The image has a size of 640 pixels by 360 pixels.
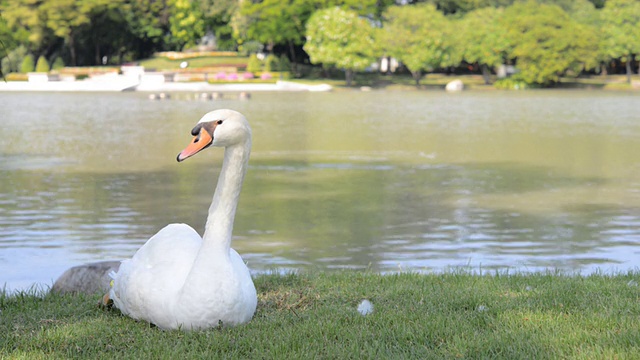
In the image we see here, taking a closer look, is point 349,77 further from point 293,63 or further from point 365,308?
point 365,308

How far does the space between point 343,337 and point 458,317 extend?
2.61 ft

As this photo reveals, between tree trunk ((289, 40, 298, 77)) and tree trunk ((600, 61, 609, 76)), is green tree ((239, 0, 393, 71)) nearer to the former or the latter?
tree trunk ((289, 40, 298, 77))

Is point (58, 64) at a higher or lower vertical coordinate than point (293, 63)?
higher

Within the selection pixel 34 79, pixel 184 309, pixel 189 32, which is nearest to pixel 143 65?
pixel 189 32

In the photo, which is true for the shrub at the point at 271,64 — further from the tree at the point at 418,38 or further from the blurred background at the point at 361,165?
the tree at the point at 418,38

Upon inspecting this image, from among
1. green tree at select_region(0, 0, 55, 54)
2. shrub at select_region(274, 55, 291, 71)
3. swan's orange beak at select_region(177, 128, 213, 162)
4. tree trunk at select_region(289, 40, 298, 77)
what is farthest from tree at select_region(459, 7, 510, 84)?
swan's orange beak at select_region(177, 128, 213, 162)

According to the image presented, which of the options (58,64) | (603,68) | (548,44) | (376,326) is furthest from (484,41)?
(376,326)

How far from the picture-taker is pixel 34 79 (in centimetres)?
6431

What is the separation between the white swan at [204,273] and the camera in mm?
5039

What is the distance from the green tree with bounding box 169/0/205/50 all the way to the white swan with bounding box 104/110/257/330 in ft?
229

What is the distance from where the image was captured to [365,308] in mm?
5543

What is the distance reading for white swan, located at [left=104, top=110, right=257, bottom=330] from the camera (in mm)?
5039

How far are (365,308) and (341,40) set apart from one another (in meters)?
60.4

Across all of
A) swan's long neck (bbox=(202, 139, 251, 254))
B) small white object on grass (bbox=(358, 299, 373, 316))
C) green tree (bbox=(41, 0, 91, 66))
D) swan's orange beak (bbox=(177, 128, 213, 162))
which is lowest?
small white object on grass (bbox=(358, 299, 373, 316))
